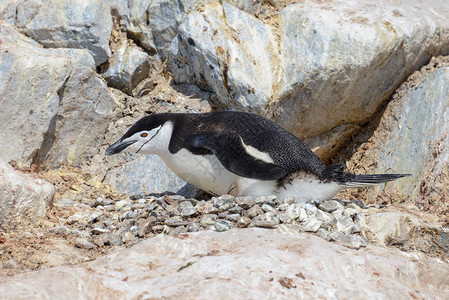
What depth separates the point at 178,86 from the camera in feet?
16.8

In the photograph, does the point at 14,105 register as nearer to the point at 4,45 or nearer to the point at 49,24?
the point at 4,45

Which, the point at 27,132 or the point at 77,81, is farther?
the point at 77,81

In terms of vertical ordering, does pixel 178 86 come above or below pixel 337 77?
below

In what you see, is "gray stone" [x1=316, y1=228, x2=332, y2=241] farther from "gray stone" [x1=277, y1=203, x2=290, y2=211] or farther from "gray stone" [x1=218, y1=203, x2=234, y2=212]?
"gray stone" [x1=218, y1=203, x2=234, y2=212]

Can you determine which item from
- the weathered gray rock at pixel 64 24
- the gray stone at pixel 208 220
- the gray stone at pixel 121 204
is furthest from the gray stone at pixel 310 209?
the weathered gray rock at pixel 64 24

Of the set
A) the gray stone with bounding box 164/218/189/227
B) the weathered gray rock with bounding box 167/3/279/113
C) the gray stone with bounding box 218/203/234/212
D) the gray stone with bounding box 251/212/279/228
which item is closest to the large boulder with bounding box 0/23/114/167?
the weathered gray rock with bounding box 167/3/279/113

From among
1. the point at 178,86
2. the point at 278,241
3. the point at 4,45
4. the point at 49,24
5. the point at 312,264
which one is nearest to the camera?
the point at 312,264

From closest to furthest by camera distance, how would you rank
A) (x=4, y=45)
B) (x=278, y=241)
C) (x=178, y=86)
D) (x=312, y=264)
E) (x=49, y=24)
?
1. (x=312, y=264)
2. (x=278, y=241)
3. (x=4, y=45)
4. (x=49, y=24)
5. (x=178, y=86)

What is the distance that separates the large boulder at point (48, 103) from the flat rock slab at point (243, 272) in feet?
5.79

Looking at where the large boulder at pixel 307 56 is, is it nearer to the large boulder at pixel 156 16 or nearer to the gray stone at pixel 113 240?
the large boulder at pixel 156 16

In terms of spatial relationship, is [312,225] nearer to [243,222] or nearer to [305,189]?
[243,222]

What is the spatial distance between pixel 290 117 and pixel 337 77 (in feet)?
1.71

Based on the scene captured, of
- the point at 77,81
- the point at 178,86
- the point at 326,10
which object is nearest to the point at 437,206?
the point at 326,10

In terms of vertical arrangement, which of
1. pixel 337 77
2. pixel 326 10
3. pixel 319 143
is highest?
pixel 326 10
